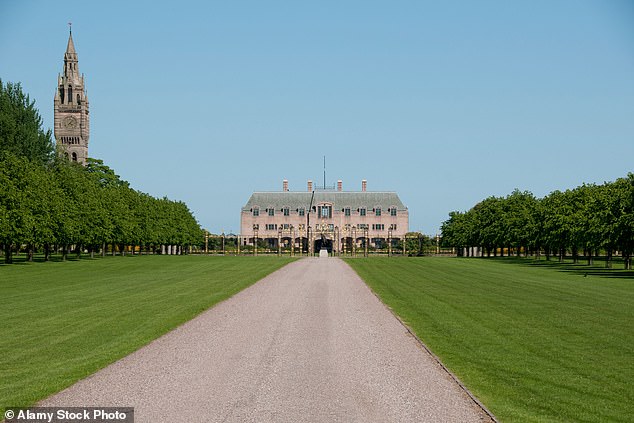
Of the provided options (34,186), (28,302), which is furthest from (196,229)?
(28,302)

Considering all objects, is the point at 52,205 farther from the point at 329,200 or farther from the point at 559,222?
the point at 329,200

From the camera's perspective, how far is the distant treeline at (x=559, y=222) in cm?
5588

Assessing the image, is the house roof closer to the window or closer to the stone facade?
the stone facade

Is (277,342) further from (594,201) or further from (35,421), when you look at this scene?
(594,201)

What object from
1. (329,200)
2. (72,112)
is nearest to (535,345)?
(329,200)

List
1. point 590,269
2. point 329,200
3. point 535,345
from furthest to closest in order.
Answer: point 329,200 → point 590,269 → point 535,345

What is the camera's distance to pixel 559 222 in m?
71.8

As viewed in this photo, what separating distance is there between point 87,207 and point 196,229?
177 feet

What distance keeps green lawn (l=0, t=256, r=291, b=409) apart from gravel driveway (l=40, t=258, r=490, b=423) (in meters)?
0.75

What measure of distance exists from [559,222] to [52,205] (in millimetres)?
Result: 46523

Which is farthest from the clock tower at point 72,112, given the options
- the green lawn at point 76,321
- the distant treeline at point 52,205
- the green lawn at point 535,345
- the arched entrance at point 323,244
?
the green lawn at point 535,345

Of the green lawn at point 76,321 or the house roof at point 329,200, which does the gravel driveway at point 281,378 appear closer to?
the green lawn at point 76,321

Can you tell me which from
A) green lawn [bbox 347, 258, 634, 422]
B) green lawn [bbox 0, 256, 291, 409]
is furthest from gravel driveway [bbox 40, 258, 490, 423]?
green lawn [bbox 347, 258, 634, 422]

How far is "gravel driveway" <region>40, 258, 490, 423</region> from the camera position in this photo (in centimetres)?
1196
